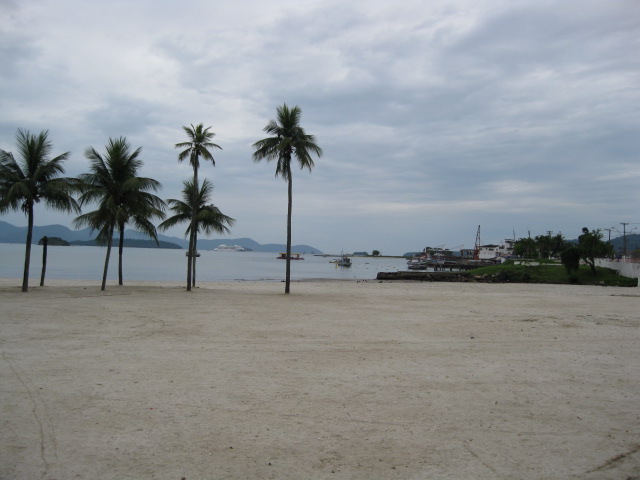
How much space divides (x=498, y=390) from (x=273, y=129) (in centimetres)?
2195

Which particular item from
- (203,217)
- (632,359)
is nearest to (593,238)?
(203,217)

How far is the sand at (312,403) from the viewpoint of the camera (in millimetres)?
4680

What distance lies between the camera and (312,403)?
644cm

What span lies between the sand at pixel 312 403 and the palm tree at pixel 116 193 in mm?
13266

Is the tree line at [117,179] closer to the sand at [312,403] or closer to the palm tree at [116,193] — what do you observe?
the palm tree at [116,193]

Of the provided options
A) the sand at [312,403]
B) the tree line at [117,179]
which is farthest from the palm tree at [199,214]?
the sand at [312,403]

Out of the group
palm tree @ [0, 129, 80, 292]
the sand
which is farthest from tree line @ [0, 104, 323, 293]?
the sand

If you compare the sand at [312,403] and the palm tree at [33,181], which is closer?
the sand at [312,403]

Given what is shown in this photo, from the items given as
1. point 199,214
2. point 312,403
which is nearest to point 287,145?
point 199,214

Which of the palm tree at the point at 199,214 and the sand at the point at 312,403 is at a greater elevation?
the palm tree at the point at 199,214

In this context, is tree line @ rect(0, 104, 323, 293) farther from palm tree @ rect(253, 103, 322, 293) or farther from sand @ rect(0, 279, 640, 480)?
sand @ rect(0, 279, 640, 480)

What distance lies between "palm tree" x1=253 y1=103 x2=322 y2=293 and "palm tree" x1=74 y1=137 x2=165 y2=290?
6.28 m

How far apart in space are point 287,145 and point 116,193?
9675 millimetres

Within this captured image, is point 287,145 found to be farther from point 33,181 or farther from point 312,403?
point 312,403
